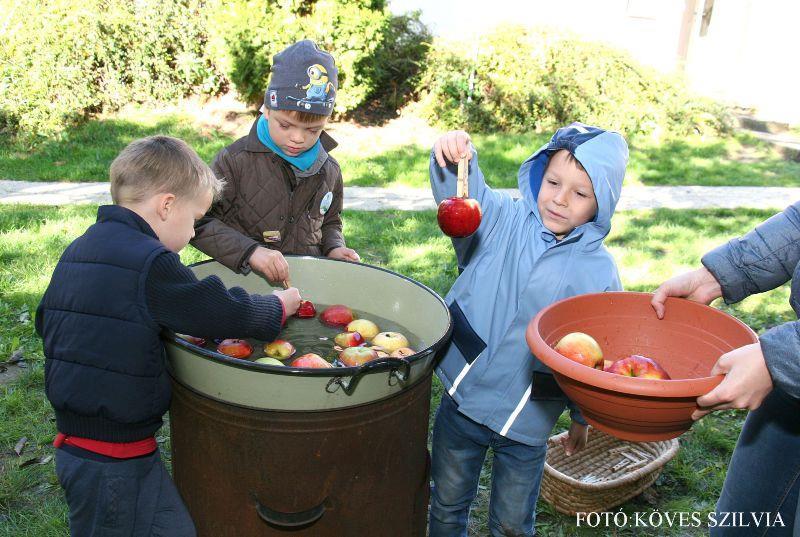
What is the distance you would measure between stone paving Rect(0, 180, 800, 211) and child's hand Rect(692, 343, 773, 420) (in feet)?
16.1

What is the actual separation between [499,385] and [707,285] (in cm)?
71

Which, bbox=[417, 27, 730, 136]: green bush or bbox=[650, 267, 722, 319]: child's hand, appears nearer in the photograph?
bbox=[650, 267, 722, 319]: child's hand

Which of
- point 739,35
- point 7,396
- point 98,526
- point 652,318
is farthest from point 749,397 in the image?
point 739,35

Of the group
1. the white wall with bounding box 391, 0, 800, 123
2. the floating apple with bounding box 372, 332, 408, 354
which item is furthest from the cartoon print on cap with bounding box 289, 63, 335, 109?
the white wall with bounding box 391, 0, 800, 123

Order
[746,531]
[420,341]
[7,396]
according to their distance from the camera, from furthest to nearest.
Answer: [7,396]
[420,341]
[746,531]

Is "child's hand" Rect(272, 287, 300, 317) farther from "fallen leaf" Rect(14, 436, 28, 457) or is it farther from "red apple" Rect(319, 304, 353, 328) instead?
"fallen leaf" Rect(14, 436, 28, 457)

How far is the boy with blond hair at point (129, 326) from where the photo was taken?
6.34 ft

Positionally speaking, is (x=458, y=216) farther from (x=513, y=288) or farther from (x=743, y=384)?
(x=743, y=384)

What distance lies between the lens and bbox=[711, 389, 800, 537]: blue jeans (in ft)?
7.02

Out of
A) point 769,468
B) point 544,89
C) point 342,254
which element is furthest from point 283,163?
point 544,89

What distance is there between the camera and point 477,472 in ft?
8.45

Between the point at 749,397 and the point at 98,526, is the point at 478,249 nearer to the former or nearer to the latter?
the point at 749,397

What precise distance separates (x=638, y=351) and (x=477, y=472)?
27.2 inches

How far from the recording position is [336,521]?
2061 millimetres
